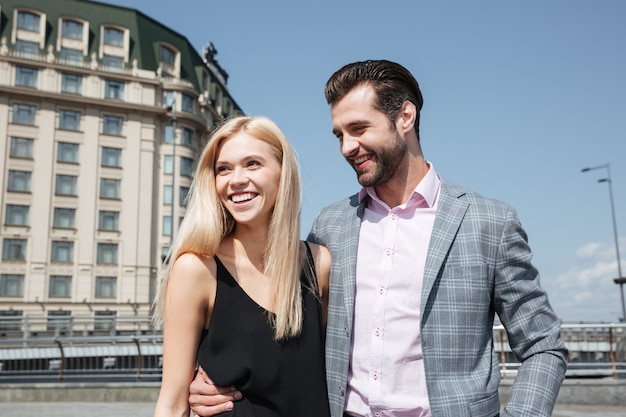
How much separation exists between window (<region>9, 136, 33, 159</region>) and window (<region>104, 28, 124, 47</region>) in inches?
395

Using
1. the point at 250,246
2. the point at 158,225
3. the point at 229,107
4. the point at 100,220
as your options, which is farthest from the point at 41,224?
the point at 250,246

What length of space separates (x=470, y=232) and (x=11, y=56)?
47.2 m

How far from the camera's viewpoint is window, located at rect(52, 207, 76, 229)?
43.2m

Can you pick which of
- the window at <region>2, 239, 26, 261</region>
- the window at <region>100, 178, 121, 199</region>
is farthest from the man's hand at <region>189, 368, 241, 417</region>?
the window at <region>100, 178, 121, 199</region>

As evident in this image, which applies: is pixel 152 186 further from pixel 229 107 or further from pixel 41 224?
pixel 229 107

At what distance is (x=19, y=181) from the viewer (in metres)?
42.7

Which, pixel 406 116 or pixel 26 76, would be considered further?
pixel 26 76

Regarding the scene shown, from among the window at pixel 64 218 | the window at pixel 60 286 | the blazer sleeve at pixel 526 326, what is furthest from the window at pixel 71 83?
the blazer sleeve at pixel 526 326

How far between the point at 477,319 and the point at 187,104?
48.3 m

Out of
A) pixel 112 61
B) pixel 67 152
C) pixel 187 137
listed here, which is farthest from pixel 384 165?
pixel 112 61

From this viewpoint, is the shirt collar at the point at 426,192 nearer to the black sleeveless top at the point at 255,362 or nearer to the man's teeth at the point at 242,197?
the man's teeth at the point at 242,197

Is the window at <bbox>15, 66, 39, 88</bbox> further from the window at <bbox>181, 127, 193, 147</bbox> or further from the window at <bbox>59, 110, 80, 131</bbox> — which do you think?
the window at <bbox>181, 127, 193, 147</bbox>

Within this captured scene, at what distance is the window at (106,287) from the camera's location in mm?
43188

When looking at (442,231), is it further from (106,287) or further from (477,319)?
(106,287)
